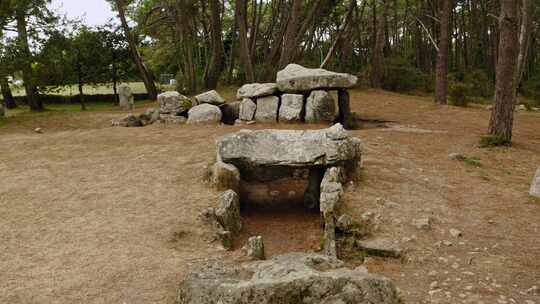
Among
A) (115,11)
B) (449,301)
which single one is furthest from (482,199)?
(115,11)

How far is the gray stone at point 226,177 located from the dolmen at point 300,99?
6.50 meters

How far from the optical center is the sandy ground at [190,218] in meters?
5.45

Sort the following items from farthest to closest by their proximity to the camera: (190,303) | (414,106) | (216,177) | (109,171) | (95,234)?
(414,106)
(109,171)
(216,177)
(95,234)
(190,303)

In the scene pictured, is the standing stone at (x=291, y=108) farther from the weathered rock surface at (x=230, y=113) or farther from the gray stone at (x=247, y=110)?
the weathered rock surface at (x=230, y=113)

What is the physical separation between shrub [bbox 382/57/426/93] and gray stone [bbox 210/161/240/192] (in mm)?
18203

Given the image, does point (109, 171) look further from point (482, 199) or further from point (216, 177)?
point (482, 199)

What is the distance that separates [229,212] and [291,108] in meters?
7.87

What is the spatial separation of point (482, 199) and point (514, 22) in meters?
4.76

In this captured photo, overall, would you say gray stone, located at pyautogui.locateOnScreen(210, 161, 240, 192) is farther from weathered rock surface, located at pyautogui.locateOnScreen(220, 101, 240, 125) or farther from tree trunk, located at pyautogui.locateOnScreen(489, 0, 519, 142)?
weathered rock surface, located at pyautogui.locateOnScreen(220, 101, 240, 125)

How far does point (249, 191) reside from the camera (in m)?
8.76

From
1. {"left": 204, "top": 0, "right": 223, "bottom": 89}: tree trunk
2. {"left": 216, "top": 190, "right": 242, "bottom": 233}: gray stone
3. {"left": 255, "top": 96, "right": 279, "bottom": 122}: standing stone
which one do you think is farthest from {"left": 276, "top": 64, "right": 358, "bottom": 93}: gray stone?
{"left": 204, "top": 0, "right": 223, "bottom": 89}: tree trunk

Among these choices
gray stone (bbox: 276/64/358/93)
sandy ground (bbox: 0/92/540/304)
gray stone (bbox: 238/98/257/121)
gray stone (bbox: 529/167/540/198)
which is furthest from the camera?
gray stone (bbox: 238/98/257/121)

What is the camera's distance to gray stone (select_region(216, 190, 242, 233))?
23.6 feet

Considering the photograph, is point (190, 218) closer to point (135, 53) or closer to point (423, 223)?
point (423, 223)
